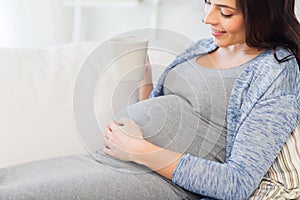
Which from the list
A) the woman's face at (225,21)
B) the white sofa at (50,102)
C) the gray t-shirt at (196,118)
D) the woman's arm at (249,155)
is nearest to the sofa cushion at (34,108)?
the white sofa at (50,102)

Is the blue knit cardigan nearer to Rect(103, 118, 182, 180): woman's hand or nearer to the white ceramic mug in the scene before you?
Rect(103, 118, 182, 180): woman's hand

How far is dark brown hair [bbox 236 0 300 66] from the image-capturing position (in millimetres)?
1101

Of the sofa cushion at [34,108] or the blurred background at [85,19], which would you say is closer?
the sofa cushion at [34,108]

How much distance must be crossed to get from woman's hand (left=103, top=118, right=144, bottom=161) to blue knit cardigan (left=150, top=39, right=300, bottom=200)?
0.12 meters

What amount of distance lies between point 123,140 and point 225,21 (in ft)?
1.21

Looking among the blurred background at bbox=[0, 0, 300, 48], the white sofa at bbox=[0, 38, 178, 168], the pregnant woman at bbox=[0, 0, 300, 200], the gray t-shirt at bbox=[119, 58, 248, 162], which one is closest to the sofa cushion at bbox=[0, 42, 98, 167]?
the white sofa at bbox=[0, 38, 178, 168]

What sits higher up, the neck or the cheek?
the cheek

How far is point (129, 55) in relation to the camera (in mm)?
1215

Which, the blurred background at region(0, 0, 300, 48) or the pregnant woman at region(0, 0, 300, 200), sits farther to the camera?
the blurred background at region(0, 0, 300, 48)

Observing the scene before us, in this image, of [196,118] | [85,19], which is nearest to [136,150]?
[196,118]

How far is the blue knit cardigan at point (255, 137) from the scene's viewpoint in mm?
1046

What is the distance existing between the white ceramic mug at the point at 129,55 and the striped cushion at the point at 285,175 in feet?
1.37

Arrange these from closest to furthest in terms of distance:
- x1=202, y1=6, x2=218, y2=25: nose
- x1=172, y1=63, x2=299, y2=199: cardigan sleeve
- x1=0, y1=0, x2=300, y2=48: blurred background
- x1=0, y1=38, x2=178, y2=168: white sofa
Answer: x1=172, y1=63, x2=299, y2=199: cardigan sleeve
x1=202, y1=6, x2=218, y2=25: nose
x1=0, y1=38, x2=178, y2=168: white sofa
x1=0, y1=0, x2=300, y2=48: blurred background

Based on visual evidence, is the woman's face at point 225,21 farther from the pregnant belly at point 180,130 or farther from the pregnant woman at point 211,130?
the pregnant belly at point 180,130
